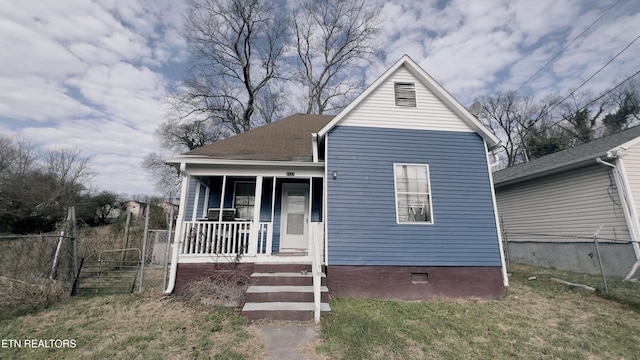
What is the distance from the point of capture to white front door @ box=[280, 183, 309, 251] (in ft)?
25.5

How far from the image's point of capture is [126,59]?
10.6 m

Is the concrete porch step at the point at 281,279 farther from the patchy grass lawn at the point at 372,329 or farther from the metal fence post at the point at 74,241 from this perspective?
the metal fence post at the point at 74,241

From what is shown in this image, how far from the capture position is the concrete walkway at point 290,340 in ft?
11.5

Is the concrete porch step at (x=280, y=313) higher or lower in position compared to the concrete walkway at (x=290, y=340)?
higher

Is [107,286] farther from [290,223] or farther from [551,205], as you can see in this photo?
[551,205]

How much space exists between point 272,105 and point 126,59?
11.6 meters

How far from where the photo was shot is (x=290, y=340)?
3893mm

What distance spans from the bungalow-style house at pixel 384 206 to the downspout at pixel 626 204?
13.0 feet

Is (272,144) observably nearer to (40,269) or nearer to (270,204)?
(270,204)

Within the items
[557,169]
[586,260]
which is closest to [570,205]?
[557,169]

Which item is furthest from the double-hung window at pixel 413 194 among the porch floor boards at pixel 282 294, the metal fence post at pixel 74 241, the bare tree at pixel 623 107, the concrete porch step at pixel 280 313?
the bare tree at pixel 623 107

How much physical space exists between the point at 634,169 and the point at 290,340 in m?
10.8

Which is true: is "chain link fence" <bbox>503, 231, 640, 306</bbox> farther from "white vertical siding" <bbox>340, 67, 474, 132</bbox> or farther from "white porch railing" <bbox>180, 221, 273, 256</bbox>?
"white porch railing" <bbox>180, 221, 273, 256</bbox>

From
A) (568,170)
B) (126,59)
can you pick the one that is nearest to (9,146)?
(126,59)
